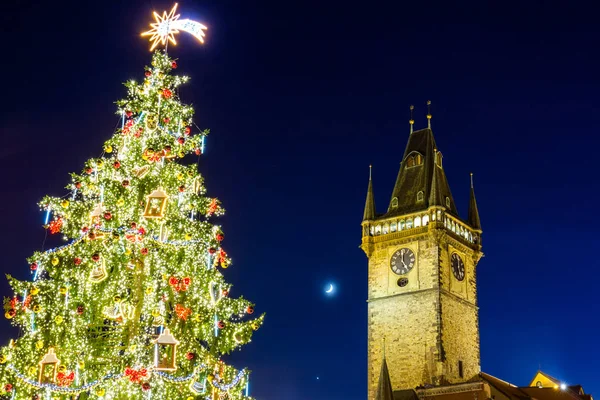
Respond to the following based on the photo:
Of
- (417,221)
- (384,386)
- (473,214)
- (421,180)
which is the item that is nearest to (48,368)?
(384,386)

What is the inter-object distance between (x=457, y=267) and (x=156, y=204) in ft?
116

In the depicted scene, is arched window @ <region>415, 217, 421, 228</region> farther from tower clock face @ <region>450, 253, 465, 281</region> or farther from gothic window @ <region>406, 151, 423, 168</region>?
gothic window @ <region>406, 151, 423, 168</region>

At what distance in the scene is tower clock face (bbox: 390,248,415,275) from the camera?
49.2 m

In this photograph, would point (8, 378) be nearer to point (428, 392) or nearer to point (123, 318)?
point (123, 318)

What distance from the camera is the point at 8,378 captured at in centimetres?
1650

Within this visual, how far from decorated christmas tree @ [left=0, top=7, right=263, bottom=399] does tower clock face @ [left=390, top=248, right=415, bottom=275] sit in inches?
1204

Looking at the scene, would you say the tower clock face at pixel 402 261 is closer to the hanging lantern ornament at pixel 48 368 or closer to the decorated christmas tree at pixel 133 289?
the decorated christmas tree at pixel 133 289

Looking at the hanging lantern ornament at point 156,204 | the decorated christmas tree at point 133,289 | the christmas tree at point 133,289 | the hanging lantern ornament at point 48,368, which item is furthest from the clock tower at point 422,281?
the hanging lantern ornament at point 48,368

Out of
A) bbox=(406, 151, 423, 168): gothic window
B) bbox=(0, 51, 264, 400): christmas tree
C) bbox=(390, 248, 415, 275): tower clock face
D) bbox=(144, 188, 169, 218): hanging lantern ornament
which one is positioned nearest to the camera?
bbox=(0, 51, 264, 400): christmas tree

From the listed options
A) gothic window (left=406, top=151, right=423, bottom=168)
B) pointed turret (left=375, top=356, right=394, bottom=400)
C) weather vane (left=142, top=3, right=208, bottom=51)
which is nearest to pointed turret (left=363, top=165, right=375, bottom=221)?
gothic window (left=406, top=151, right=423, bottom=168)

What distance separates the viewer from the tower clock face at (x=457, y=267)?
50062 millimetres

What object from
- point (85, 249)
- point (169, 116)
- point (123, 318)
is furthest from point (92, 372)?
point (169, 116)

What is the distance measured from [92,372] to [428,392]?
2991 centimetres

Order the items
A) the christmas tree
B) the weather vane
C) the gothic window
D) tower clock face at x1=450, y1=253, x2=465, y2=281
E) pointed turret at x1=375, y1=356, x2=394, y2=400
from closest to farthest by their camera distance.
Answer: the christmas tree
the weather vane
pointed turret at x1=375, y1=356, x2=394, y2=400
tower clock face at x1=450, y1=253, x2=465, y2=281
the gothic window
